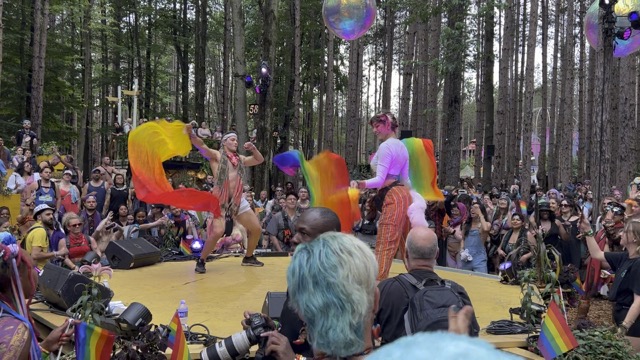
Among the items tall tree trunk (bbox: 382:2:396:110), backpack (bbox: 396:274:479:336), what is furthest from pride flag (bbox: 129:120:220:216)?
tall tree trunk (bbox: 382:2:396:110)

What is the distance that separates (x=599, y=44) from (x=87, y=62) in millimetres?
19434

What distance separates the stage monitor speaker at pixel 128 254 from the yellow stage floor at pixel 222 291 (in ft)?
0.44

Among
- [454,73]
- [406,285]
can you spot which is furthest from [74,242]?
[454,73]

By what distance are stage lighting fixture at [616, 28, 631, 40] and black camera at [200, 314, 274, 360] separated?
9.32 meters

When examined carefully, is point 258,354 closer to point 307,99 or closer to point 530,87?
point 530,87

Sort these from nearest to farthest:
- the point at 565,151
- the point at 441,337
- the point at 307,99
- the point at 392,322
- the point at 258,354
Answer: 1. the point at 441,337
2. the point at 258,354
3. the point at 392,322
4. the point at 565,151
5. the point at 307,99

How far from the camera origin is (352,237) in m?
2.52

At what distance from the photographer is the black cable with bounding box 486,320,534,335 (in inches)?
212

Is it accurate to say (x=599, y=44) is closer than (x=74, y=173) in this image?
Yes

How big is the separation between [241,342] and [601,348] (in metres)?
2.81

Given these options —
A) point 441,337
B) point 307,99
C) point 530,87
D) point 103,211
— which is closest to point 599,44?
point 530,87

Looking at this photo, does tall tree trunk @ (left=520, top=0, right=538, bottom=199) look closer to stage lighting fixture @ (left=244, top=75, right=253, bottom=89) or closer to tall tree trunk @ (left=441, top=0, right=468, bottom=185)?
tall tree trunk @ (left=441, top=0, right=468, bottom=185)

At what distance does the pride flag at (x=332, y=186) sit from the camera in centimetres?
696

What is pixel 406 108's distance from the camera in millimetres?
20594
